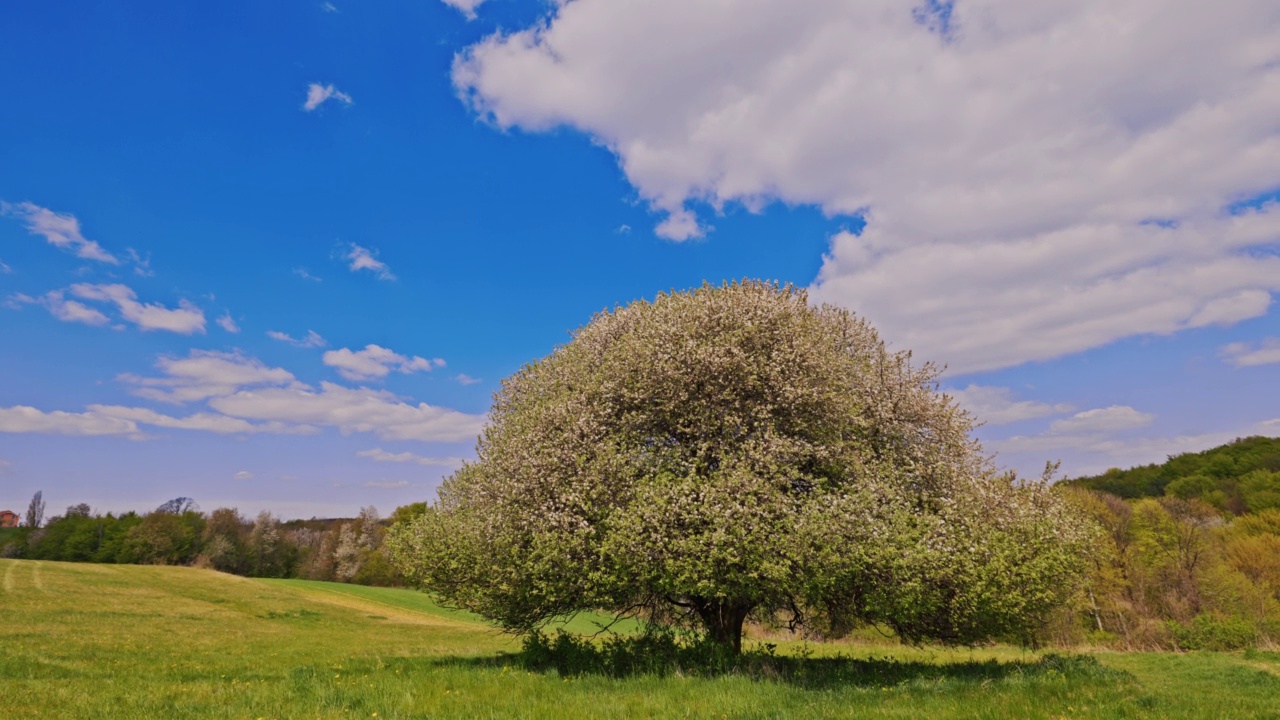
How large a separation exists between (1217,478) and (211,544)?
207m

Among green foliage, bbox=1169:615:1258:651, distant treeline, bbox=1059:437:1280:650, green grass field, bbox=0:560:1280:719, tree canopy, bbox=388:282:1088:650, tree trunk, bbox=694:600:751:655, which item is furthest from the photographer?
distant treeline, bbox=1059:437:1280:650

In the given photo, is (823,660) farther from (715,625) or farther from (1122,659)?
(1122,659)

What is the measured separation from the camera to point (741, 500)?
17125 mm

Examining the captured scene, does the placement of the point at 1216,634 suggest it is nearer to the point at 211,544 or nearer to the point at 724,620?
the point at 724,620

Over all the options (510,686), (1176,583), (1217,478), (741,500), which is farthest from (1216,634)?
(1217,478)

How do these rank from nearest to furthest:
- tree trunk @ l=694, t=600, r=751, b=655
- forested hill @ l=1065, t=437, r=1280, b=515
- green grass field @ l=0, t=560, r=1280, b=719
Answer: green grass field @ l=0, t=560, r=1280, b=719 → tree trunk @ l=694, t=600, r=751, b=655 → forested hill @ l=1065, t=437, r=1280, b=515

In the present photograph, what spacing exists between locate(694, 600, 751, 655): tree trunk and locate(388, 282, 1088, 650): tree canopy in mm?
70

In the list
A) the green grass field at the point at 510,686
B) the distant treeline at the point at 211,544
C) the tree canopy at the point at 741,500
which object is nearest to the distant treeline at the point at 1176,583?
the green grass field at the point at 510,686

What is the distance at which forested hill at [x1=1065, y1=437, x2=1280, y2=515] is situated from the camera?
107250 millimetres

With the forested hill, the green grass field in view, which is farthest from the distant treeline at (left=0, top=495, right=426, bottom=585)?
the forested hill

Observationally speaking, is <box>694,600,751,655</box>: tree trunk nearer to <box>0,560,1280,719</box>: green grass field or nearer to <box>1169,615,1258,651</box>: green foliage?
<box>0,560,1280,719</box>: green grass field

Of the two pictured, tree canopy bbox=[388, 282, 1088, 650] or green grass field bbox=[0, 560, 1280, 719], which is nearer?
green grass field bbox=[0, 560, 1280, 719]

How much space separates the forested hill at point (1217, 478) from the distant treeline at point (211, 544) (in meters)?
141

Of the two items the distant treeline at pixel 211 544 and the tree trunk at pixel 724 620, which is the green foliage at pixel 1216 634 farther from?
the distant treeline at pixel 211 544
